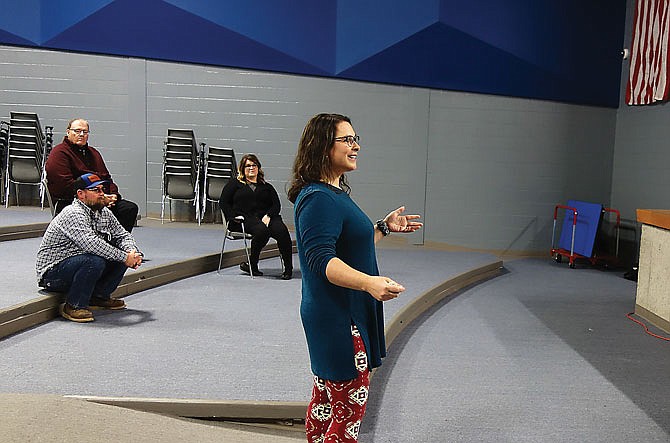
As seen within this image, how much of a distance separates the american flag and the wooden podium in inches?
99.0

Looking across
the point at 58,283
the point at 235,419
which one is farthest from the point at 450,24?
the point at 235,419

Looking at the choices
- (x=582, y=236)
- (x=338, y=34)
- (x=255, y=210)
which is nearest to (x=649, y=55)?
(x=582, y=236)

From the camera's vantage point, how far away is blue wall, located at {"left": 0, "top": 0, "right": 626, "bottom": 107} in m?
7.84

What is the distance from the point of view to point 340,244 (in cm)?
195

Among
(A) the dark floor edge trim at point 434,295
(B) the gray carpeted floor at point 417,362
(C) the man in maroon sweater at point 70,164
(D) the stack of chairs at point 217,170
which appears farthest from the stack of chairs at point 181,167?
(A) the dark floor edge trim at point 434,295

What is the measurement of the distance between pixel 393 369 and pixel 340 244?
201cm

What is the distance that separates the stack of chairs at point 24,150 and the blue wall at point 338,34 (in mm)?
886

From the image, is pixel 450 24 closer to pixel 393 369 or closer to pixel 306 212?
pixel 393 369

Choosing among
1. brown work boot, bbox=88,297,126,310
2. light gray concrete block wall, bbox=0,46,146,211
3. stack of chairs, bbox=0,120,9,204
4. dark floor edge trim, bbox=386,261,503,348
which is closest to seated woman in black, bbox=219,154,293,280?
dark floor edge trim, bbox=386,261,503,348

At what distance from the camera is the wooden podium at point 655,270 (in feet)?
15.5

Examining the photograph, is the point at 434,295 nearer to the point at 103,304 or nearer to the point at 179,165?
the point at 103,304

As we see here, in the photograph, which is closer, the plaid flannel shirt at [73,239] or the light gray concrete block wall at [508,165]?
the plaid flannel shirt at [73,239]

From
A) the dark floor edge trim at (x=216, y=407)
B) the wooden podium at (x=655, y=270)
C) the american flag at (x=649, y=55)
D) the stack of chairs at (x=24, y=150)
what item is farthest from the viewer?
the stack of chairs at (x=24, y=150)

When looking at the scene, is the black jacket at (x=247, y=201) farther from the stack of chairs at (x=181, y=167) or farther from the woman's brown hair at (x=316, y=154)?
the woman's brown hair at (x=316, y=154)
